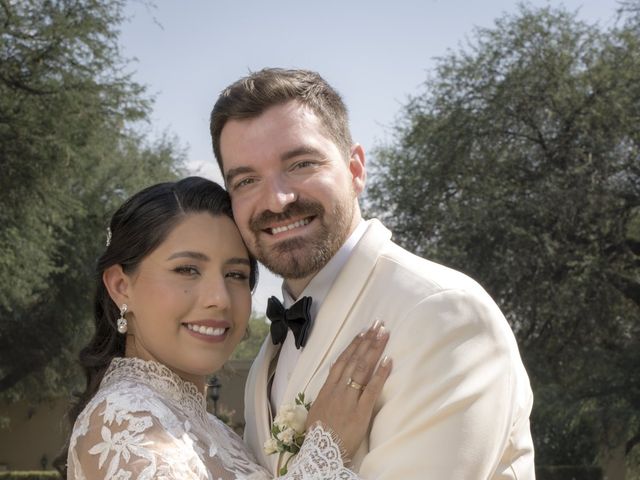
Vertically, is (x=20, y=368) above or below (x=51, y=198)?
below

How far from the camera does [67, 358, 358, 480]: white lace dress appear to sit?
3.34 m

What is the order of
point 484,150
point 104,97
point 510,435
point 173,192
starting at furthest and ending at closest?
point 484,150 < point 104,97 < point 173,192 < point 510,435

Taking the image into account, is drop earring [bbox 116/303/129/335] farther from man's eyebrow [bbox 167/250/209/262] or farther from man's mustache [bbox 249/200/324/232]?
man's mustache [bbox 249/200/324/232]

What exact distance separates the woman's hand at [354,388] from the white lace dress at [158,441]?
58 mm

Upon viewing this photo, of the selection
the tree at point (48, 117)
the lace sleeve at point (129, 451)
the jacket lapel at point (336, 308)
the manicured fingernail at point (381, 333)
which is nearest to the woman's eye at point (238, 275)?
the jacket lapel at point (336, 308)

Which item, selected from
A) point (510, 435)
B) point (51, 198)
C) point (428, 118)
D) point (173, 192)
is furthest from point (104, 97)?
point (510, 435)

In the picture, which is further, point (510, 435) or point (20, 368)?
point (20, 368)

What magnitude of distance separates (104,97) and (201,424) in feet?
52.9

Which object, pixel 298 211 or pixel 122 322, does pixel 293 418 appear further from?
pixel 122 322

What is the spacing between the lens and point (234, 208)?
12.8 feet

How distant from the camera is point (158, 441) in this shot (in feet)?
11.5

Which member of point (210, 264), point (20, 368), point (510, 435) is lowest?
point (20, 368)

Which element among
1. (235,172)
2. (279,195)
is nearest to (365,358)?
(279,195)

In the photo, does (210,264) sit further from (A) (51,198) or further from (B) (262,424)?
(A) (51,198)
